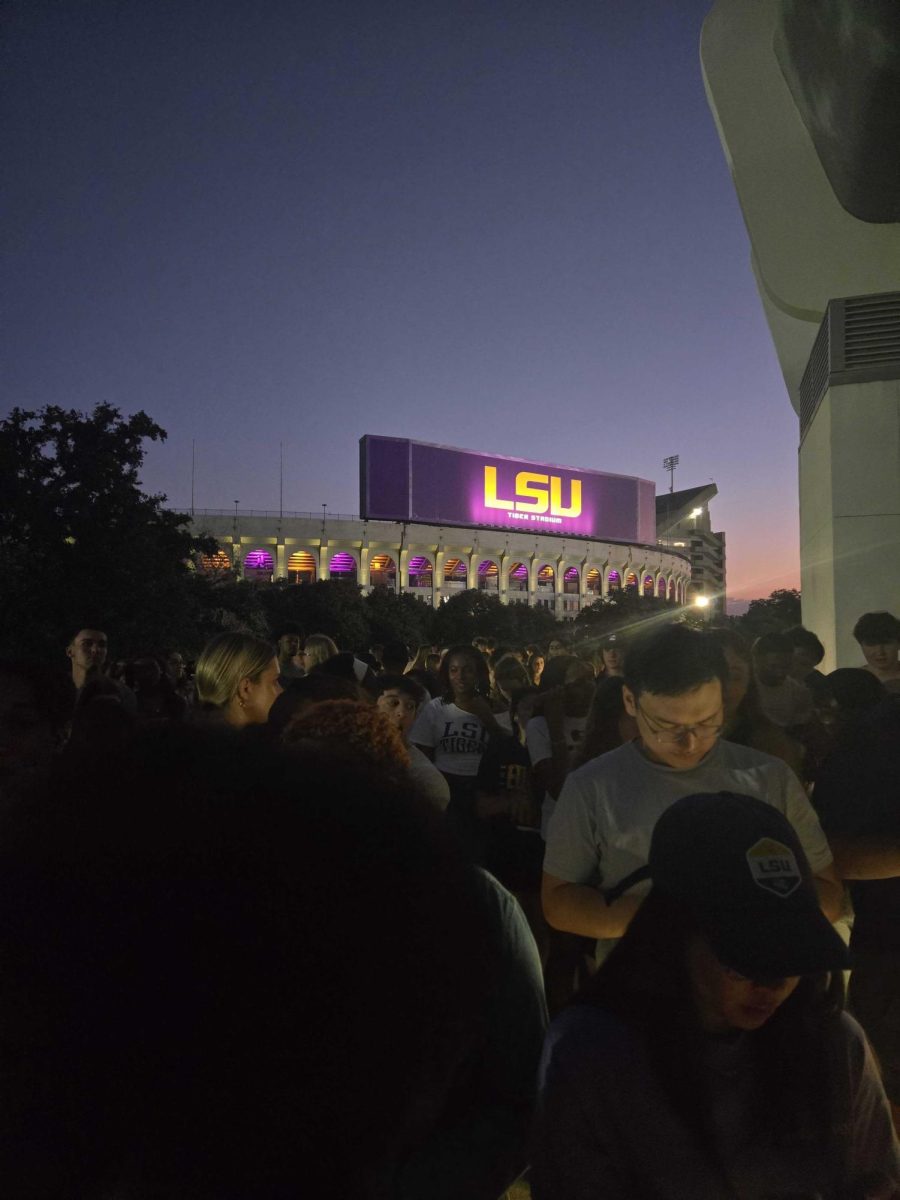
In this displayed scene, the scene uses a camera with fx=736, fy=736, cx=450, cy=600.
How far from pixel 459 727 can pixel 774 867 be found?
3433 mm

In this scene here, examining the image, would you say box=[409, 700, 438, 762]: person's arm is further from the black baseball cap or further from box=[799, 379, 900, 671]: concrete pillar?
box=[799, 379, 900, 671]: concrete pillar

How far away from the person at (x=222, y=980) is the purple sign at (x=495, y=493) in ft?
235

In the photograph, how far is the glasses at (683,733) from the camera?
2.17m

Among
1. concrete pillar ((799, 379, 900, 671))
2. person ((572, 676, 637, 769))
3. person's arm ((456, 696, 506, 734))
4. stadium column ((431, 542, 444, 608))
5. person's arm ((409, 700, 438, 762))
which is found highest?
stadium column ((431, 542, 444, 608))

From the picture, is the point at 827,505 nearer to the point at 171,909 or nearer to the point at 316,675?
the point at 316,675

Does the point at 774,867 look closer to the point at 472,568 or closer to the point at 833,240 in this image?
the point at 833,240

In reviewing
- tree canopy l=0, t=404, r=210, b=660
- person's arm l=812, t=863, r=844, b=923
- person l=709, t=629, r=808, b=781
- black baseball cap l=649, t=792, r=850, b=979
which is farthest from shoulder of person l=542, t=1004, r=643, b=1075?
tree canopy l=0, t=404, r=210, b=660

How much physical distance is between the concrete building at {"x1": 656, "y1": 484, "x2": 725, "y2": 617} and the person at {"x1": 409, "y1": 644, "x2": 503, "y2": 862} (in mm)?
126049

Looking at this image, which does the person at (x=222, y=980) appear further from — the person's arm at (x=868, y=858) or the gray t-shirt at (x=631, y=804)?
the person's arm at (x=868, y=858)

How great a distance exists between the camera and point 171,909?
60cm

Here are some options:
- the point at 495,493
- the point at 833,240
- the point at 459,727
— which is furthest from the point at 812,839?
the point at 495,493

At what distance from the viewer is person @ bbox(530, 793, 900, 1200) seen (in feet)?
3.63

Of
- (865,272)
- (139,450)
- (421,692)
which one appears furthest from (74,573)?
(865,272)

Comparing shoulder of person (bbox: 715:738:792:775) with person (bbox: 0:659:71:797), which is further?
person (bbox: 0:659:71:797)
